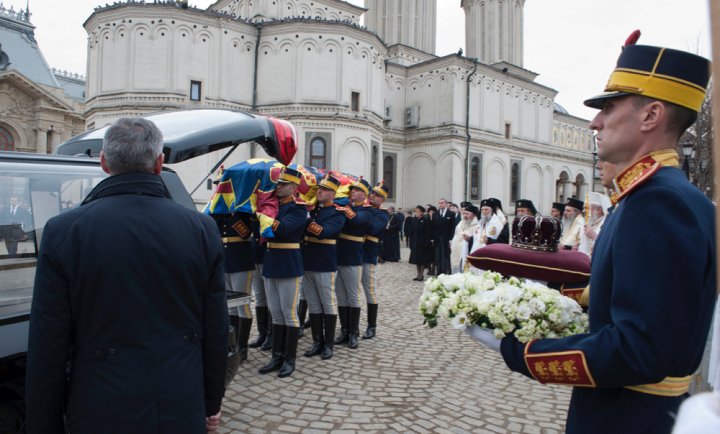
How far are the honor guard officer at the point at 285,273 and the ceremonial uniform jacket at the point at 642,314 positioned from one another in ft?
13.9

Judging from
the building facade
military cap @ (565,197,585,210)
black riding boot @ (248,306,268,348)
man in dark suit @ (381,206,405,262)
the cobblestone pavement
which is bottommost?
the cobblestone pavement

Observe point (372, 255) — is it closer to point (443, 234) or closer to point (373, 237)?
point (373, 237)

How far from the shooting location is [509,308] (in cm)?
181

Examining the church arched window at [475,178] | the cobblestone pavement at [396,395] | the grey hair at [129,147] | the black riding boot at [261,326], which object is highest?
the church arched window at [475,178]

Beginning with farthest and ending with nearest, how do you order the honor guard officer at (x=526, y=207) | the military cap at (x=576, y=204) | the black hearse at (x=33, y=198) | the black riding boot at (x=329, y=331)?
the military cap at (x=576, y=204) < the honor guard officer at (x=526, y=207) < the black riding boot at (x=329, y=331) < the black hearse at (x=33, y=198)

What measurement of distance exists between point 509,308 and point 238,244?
512 centimetres

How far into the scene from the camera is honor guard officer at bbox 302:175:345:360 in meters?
6.52

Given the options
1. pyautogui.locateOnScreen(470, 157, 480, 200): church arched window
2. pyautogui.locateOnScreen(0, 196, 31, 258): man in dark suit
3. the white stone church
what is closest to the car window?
pyautogui.locateOnScreen(0, 196, 31, 258): man in dark suit

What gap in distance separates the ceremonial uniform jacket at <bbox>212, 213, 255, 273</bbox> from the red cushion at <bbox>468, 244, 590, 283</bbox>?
4658 millimetres

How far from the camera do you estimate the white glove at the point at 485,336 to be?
185 cm

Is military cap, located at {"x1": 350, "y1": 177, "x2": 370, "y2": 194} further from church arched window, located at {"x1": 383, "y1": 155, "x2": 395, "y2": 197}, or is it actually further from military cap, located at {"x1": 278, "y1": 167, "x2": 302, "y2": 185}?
church arched window, located at {"x1": 383, "y1": 155, "x2": 395, "y2": 197}

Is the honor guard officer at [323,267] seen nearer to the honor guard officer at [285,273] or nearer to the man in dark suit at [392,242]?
the honor guard officer at [285,273]

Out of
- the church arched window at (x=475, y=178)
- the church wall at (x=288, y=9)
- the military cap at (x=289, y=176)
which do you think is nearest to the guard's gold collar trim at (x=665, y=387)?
the military cap at (x=289, y=176)

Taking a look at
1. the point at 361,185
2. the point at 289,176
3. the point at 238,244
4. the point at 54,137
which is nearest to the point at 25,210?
the point at 289,176
